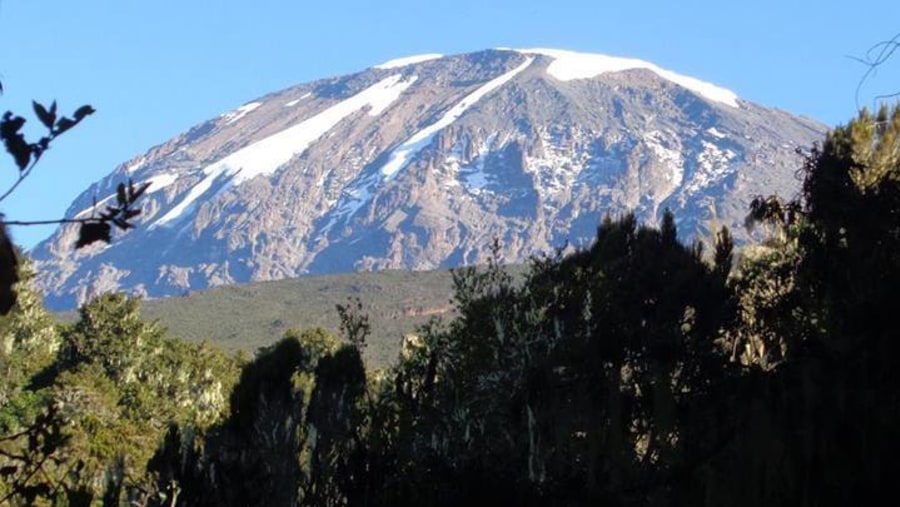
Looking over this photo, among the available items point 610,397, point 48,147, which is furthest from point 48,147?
point 610,397

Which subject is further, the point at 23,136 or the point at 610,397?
the point at 610,397

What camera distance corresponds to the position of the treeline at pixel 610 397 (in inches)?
328

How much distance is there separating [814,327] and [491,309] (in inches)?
249

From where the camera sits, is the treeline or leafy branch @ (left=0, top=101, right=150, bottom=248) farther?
the treeline

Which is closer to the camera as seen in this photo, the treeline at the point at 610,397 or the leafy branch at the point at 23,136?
the leafy branch at the point at 23,136

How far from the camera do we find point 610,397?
15.8 meters

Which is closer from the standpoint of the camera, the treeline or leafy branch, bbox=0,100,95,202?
leafy branch, bbox=0,100,95,202

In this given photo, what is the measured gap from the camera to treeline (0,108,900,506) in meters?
8.32

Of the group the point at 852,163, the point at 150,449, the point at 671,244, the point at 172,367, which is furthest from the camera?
the point at 172,367

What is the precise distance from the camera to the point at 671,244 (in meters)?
29.3

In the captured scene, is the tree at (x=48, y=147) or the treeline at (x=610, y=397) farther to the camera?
the treeline at (x=610, y=397)

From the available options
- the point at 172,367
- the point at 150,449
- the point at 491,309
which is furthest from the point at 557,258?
the point at 172,367

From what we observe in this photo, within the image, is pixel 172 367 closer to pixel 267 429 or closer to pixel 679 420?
pixel 267 429

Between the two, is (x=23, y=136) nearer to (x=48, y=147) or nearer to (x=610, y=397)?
(x=48, y=147)
